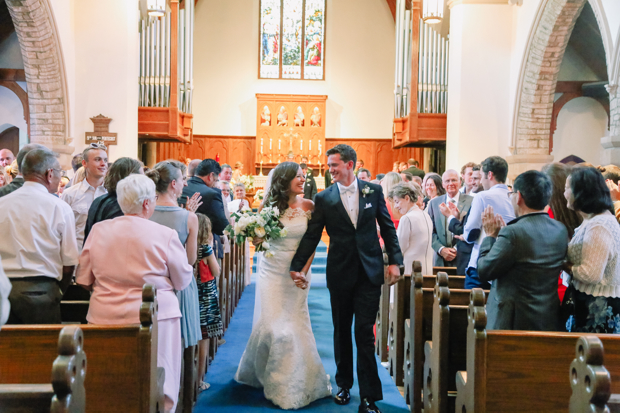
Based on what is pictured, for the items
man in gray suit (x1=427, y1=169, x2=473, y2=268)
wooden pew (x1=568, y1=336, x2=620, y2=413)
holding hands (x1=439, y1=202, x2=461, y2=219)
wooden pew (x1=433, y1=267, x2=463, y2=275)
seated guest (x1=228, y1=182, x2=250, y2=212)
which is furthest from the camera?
seated guest (x1=228, y1=182, x2=250, y2=212)

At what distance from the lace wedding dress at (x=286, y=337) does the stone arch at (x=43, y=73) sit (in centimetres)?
645

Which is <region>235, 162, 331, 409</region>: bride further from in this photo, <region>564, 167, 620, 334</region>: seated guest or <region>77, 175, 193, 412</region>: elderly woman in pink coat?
<region>564, 167, 620, 334</region>: seated guest

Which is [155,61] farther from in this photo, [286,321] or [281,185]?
[286,321]

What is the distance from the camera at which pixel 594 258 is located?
8.01ft

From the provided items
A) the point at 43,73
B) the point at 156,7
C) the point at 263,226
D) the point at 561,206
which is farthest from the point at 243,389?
the point at 156,7

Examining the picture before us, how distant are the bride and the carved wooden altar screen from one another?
37.2ft

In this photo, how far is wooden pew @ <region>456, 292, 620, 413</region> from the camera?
2.01 metres

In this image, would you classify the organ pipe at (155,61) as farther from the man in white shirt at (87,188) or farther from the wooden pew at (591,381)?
the wooden pew at (591,381)

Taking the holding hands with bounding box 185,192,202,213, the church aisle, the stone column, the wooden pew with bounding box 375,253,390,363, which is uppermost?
the stone column

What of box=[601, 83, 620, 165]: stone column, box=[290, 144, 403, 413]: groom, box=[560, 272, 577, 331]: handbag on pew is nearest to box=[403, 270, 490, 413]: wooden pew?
box=[290, 144, 403, 413]: groom

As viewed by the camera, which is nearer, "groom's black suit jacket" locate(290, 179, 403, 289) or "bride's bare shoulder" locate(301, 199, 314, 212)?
"groom's black suit jacket" locate(290, 179, 403, 289)

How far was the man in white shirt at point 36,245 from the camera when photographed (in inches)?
105

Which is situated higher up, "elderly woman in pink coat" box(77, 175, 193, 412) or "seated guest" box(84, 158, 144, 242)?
"seated guest" box(84, 158, 144, 242)

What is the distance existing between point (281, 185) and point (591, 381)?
219 centimetres
